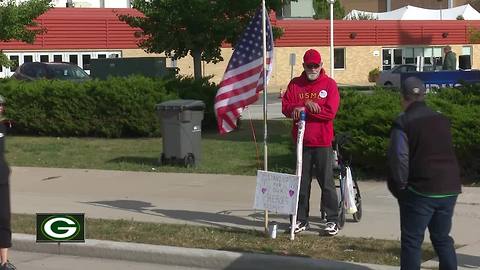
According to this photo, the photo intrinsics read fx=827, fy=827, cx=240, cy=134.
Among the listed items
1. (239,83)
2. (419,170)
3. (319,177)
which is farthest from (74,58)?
(419,170)

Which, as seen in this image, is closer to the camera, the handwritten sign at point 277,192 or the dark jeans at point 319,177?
the handwritten sign at point 277,192

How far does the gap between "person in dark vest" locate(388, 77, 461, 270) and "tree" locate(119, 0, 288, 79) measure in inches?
591

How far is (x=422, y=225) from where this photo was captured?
616 cm

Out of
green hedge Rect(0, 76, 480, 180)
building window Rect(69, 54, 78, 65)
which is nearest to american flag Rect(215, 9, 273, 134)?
green hedge Rect(0, 76, 480, 180)

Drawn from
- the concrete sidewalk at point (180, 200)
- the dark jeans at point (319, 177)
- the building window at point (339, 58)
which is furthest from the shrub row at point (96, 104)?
the building window at point (339, 58)

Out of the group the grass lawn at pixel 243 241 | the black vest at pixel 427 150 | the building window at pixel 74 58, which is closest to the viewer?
the black vest at pixel 427 150

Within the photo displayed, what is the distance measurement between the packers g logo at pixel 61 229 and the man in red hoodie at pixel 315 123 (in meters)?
2.27

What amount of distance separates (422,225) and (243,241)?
108 inches

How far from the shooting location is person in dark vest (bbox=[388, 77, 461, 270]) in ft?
19.9

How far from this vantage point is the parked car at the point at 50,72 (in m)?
28.0

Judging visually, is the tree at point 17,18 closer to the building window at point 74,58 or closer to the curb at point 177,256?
the curb at point 177,256

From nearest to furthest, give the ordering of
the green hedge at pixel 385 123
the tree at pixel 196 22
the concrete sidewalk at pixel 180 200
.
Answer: the concrete sidewalk at pixel 180 200 < the green hedge at pixel 385 123 < the tree at pixel 196 22

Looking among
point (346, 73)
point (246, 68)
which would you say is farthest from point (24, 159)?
point (346, 73)

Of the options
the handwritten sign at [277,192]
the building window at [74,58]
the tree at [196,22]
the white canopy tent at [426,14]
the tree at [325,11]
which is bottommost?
the handwritten sign at [277,192]
